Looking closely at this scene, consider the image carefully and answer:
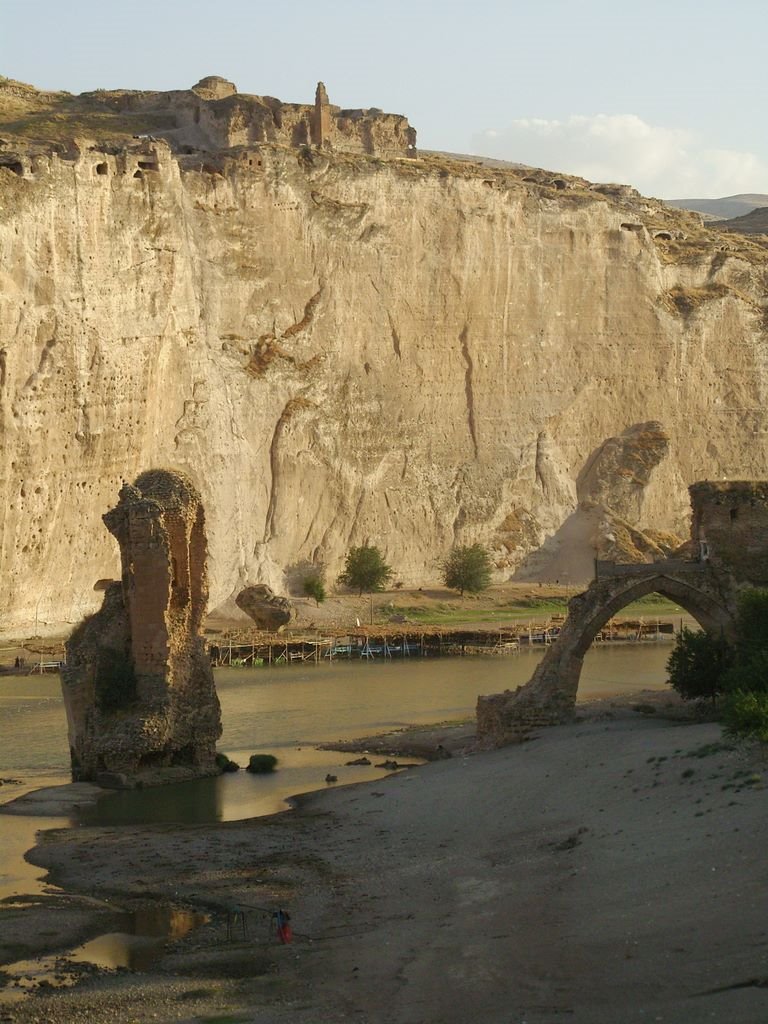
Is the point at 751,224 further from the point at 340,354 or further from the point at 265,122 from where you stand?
the point at 340,354

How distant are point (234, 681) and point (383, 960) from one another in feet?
80.7

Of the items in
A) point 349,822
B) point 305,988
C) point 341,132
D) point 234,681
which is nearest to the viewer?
point 305,988

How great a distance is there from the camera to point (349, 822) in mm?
21797

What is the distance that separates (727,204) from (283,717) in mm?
161910

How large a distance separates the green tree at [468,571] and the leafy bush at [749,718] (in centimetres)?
3415

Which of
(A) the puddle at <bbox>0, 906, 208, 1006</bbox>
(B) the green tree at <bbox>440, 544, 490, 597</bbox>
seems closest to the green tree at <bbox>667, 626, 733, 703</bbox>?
(A) the puddle at <bbox>0, 906, 208, 1006</bbox>

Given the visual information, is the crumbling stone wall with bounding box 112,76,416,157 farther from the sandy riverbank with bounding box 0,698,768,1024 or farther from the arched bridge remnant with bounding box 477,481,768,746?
the sandy riverbank with bounding box 0,698,768,1024

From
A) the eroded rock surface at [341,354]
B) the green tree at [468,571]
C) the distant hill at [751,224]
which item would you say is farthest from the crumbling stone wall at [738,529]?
the distant hill at [751,224]

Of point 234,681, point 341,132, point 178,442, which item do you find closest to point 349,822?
point 234,681

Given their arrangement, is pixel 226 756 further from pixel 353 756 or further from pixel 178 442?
pixel 178 442

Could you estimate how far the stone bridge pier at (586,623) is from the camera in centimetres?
2594

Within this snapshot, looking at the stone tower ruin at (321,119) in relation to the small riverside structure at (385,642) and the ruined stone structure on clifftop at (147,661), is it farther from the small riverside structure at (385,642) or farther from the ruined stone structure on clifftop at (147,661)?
the ruined stone structure on clifftop at (147,661)

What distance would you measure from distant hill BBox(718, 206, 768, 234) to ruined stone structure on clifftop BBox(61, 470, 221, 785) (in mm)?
61764

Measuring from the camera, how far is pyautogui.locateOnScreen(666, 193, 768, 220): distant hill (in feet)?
589
